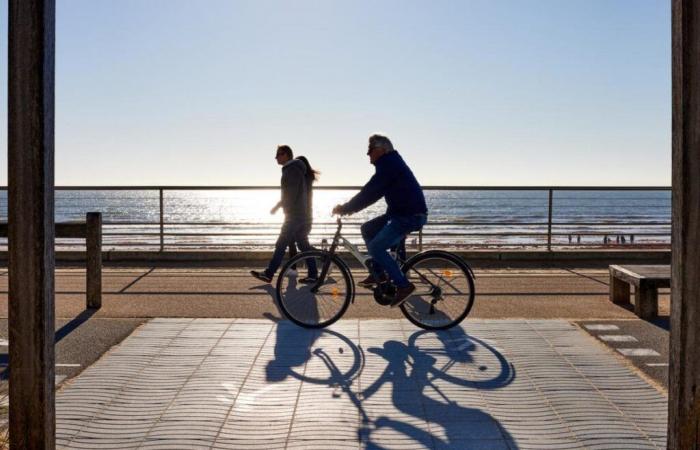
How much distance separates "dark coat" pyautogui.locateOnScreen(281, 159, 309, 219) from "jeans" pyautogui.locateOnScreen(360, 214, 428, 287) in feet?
8.51

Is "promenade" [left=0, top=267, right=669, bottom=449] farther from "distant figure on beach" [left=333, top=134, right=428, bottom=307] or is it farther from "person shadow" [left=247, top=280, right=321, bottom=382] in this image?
"distant figure on beach" [left=333, top=134, right=428, bottom=307]

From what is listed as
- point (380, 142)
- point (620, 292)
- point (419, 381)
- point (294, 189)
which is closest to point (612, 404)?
point (419, 381)

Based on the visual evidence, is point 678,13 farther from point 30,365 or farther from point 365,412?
point 30,365

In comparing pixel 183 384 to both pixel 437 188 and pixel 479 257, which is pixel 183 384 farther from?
pixel 437 188

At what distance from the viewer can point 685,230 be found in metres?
2.93

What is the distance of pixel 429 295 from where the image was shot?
6684 millimetres

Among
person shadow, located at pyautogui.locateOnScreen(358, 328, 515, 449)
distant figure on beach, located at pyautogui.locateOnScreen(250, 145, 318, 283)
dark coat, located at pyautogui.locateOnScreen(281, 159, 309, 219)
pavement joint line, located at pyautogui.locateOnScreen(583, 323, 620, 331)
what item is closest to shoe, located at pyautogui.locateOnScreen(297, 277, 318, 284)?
person shadow, located at pyautogui.locateOnScreen(358, 328, 515, 449)

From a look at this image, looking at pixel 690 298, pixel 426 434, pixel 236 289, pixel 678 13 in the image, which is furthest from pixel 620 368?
pixel 236 289

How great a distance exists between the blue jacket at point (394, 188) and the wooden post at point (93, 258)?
2.72m

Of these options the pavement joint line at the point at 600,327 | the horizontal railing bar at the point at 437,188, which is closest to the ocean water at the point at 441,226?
the horizontal railing bar at the point at 437,188

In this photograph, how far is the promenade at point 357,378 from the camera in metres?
4.00

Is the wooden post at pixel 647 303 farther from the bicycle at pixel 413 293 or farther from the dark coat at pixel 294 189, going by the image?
the dark coat at pixel 294 189

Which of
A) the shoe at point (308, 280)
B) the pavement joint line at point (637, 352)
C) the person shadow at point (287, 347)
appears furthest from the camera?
the shoe at point (308, 280)

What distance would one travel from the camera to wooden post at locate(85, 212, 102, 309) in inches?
299
